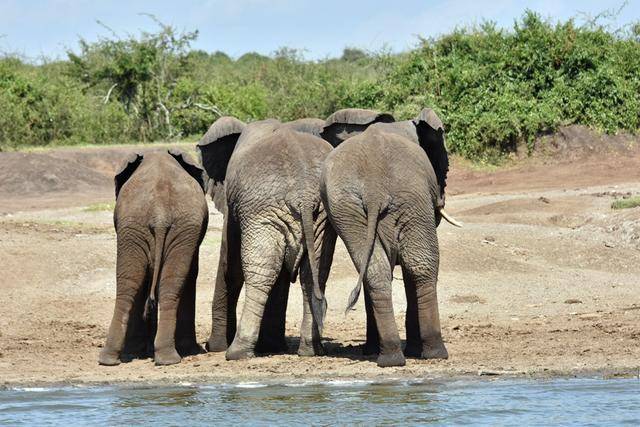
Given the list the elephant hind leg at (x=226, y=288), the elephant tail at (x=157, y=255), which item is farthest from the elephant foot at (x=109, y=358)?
the elephant hind leg at (x=226, y=288)

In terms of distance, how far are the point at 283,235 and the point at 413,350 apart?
57.0 inches

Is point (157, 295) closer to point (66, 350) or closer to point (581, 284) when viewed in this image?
point (66, 350)

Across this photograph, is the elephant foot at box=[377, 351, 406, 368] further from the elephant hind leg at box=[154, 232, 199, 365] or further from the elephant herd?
the elephant hind leg at box=[154, 232, 199, 365]

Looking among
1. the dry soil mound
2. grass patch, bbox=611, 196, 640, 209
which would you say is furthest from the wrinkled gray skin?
the dry soil mound

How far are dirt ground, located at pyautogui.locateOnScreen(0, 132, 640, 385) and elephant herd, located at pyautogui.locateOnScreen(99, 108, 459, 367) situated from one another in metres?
0.32

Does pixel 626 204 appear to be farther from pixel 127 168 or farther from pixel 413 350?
pixel 127 168

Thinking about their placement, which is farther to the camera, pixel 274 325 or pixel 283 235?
pixel 274 325

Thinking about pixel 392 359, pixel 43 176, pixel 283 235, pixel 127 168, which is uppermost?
pixel 43 176

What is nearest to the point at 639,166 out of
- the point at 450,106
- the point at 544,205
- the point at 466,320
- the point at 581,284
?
the point at 450,106

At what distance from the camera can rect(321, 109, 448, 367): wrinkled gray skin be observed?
9.77 meters

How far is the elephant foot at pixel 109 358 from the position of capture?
34.8ft

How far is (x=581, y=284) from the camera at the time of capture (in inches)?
559

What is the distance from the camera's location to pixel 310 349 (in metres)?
10.7

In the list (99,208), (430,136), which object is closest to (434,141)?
(430,136)
